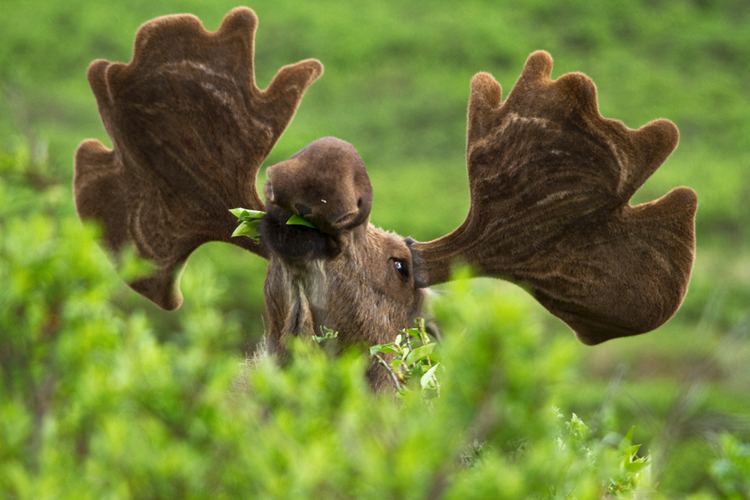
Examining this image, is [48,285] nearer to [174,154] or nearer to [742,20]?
[174,154]

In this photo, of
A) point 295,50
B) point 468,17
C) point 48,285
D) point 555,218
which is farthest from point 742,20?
point 48,285

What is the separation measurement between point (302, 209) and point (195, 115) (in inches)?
39.5

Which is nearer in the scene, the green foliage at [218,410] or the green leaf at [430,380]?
the green foliage at [218,410]

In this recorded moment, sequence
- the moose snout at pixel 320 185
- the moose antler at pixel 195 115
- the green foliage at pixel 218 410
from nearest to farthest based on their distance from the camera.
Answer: the green foliage at pixel 218 410, the moose snout at pixel 320 185, the moose antler at pixel 195 115

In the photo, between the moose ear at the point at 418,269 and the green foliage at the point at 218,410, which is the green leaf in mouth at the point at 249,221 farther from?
the green foliage at the point at 218,410

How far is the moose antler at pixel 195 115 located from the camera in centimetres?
452

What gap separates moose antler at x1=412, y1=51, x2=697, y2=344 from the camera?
14.4 ft

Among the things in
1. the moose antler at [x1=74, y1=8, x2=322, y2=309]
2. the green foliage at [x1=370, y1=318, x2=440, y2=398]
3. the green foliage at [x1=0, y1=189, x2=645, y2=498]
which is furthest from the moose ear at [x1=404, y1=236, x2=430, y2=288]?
the green foliage at [x1=0, y1=189, x2=645, y2=498]

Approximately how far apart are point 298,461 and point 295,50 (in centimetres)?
2637

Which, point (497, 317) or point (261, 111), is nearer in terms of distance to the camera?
point (497, 317)

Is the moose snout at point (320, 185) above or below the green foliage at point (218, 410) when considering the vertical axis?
below

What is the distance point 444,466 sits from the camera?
218cm

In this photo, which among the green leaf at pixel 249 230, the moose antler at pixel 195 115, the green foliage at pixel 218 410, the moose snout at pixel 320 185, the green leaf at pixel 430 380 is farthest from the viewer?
the moose antler at pixel 195 115

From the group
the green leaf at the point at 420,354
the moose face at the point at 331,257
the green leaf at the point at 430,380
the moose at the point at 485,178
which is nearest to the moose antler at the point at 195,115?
the moose at the point at 485,178
